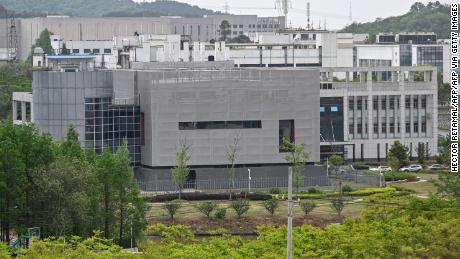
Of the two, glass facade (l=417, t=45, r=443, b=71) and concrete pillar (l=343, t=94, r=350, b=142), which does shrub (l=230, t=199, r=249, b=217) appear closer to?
concrete pillar (l=343, t=94, r=350, b=142)

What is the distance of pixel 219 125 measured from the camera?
70125 millimetres

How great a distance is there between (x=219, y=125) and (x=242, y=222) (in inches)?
536

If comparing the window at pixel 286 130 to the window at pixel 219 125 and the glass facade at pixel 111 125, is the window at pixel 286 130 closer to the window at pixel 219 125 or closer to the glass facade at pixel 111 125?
the window at pixel 219 125

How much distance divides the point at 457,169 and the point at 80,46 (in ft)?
235

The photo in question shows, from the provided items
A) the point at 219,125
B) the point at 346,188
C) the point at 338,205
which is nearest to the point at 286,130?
the point at 219,125

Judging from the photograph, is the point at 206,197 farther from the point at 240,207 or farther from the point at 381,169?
the point at 381,169

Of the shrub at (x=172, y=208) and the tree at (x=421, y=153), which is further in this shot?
the tree at (x=421, y=153)

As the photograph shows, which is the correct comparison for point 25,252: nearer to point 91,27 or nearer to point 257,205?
point 257,205

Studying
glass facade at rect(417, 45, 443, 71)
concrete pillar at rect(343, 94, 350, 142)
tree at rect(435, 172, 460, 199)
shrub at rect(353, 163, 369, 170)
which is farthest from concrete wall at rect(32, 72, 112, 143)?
glass facade at rect(417, 45, 443, 71)

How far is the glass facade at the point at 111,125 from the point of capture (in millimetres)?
69312

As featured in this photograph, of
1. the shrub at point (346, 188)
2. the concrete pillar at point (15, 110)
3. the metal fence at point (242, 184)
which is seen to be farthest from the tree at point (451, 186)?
the concrete pillar at point (15, 110)

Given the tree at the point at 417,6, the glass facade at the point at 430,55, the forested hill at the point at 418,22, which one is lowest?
the glass facade at the point at 430,55

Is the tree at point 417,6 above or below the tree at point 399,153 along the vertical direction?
above

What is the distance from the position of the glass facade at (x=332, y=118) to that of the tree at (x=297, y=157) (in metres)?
10.2
